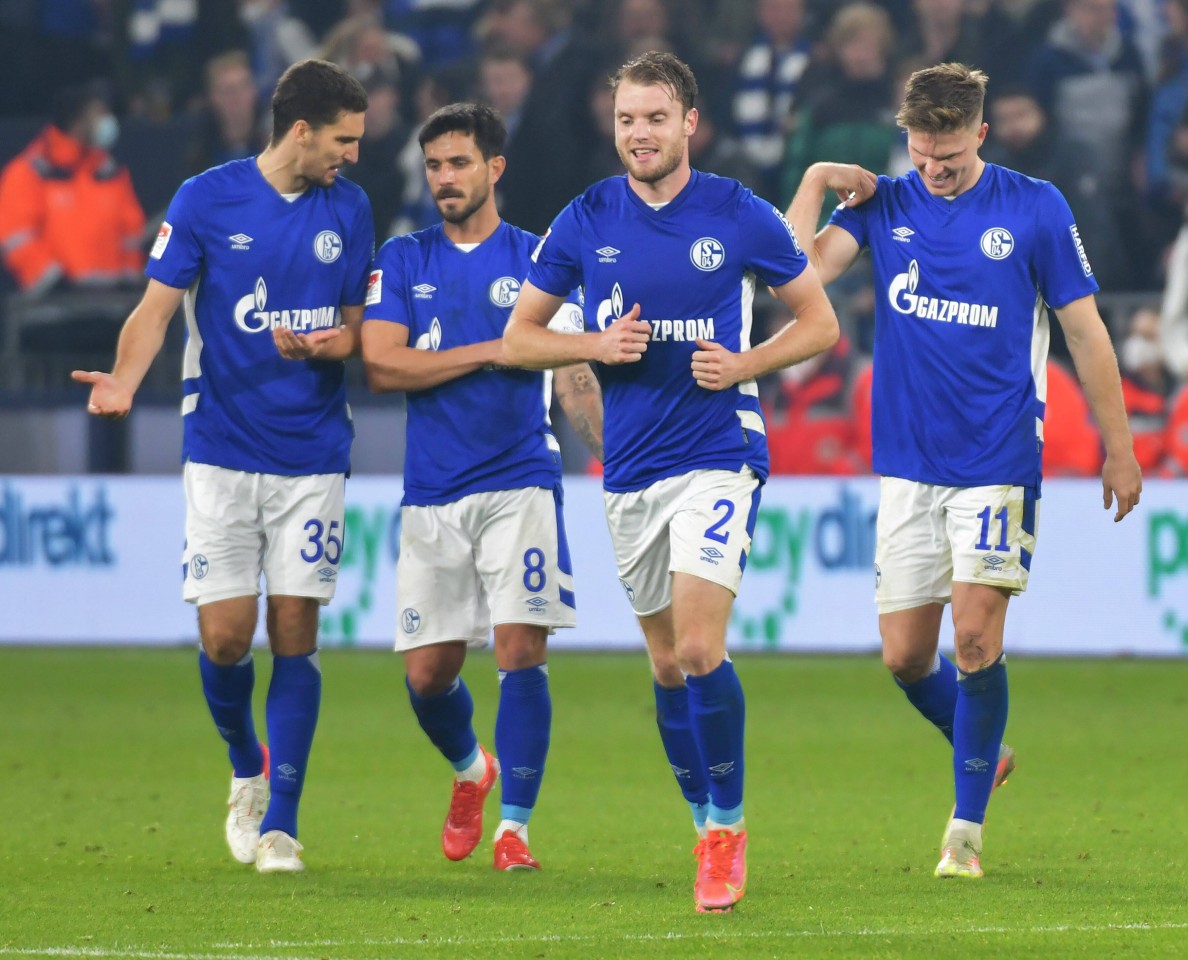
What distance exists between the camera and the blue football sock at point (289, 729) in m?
5.84

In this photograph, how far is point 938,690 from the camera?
19.8 feet

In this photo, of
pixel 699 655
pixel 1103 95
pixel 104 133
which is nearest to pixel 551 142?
pixel 104 133


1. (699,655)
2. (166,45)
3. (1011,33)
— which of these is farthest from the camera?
(166,45)

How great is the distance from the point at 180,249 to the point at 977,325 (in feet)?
7.94

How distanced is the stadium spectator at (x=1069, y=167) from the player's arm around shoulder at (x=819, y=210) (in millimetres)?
8691

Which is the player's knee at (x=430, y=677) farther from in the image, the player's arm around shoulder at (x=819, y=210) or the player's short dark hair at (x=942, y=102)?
the player's short dark hair at (x=942, y=102)

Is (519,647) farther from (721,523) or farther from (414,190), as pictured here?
(414,190)

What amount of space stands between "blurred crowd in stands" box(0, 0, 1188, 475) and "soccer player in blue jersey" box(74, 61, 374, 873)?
304 inches

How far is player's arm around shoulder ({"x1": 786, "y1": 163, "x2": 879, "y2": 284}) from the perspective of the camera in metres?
5.77

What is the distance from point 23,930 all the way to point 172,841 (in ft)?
5.26

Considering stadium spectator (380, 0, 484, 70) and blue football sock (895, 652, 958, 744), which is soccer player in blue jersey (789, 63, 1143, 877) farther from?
stadium spectator (380, 0, 484, 70)

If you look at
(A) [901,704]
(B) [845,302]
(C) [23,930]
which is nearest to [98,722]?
(A) [901,704]

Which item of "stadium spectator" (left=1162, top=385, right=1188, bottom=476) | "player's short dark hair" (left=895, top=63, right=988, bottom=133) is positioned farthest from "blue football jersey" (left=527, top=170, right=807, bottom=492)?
"stadium spectator" (left=1162, top=385, right=1188, bottom=476)

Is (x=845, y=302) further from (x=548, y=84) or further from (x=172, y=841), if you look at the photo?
(x=172, y=841)
